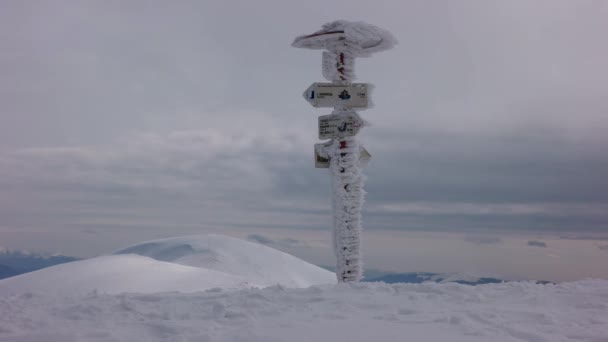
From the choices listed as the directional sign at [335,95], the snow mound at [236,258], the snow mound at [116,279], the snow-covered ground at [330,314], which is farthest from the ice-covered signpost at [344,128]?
the snow mound at [236,258]

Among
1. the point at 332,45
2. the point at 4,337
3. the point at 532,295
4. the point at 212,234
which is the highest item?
the point at 332,45

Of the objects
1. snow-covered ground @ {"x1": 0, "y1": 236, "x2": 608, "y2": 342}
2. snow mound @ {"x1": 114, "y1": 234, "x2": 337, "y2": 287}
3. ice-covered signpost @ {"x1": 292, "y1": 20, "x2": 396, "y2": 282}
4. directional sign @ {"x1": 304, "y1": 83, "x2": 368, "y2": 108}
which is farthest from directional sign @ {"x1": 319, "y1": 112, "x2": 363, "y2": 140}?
snow mound @ {"x1": 114, "y1": 234, "x2": 337, "y2": 287}

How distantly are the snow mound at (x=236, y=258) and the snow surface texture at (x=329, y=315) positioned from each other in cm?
851

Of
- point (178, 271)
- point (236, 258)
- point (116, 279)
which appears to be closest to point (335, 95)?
point (178, 271)

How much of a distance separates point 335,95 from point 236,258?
28.3 feet

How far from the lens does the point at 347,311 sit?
19.6ft

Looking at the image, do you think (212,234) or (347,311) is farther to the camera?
(212,234)

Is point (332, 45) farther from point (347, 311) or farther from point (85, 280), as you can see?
point (85, 280)

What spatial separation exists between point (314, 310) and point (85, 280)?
7.82 m

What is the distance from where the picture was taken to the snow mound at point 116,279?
1116 centimetres

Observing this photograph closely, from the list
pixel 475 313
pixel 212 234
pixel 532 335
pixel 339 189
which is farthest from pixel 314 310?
pixel 212 234

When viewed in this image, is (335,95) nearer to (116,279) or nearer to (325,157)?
(325,157)

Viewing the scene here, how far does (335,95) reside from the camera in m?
10.2

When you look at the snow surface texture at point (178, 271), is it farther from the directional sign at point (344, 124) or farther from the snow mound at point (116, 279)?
the directional sign at point (344, 124)
